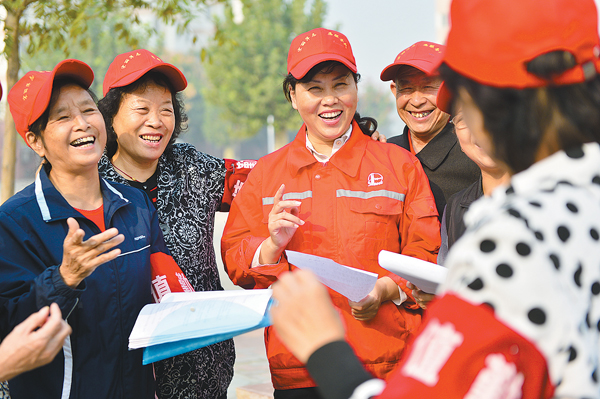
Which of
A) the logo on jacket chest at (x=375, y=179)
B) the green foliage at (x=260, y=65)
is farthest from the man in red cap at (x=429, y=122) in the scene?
the green foliage at (x=260, y=65)

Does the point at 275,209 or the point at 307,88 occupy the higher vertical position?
the point at 307,88

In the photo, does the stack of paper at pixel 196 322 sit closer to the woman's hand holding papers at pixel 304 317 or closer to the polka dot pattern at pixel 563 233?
the woman's hand holding papers at pixel 304 317

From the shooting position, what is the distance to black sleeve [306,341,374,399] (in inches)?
45.4

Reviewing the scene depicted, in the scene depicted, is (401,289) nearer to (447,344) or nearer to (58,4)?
(447,344)

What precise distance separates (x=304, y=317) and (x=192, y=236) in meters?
1.82


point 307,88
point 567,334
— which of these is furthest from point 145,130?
point 567,334

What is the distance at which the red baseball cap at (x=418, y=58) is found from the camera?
305 cm

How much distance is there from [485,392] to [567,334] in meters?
0.17

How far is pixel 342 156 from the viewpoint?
8.80 ft

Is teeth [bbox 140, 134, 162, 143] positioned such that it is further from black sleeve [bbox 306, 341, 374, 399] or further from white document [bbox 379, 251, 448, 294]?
black sleeve [bbox 306, 341, 374, 399]

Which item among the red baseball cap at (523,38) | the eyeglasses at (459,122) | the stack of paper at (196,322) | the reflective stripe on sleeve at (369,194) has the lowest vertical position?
the stack of paper at (196,322)

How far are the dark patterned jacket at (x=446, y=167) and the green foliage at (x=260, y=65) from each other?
1081 inches

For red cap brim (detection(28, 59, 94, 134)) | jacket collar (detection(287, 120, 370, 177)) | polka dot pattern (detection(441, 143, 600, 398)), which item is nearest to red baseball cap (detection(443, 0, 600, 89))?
polka dot pattern (detection(441, 143, 600, 398))

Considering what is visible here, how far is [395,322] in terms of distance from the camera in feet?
8.16
